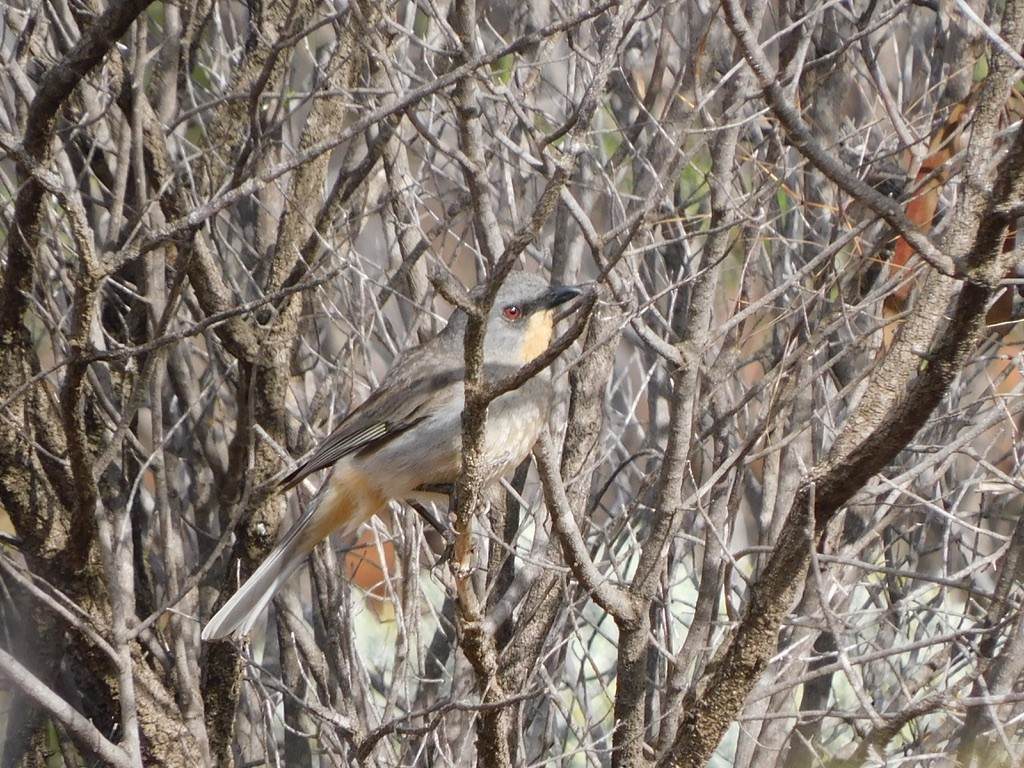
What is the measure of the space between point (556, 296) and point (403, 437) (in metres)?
0.88

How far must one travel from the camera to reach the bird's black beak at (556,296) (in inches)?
185

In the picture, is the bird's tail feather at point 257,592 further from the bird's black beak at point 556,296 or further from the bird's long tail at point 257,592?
the bird's black beak at point 556,296

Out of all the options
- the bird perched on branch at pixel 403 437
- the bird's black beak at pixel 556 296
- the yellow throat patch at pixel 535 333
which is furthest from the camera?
the yellow throat patch at pixel 535 333

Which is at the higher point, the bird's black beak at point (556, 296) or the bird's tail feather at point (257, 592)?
the bird's black beak at point (556, 296)

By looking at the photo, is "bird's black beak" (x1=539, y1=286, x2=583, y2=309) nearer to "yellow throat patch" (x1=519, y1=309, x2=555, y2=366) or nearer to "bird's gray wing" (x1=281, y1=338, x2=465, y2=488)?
"yellow throat patch" (x1=519, y1=309, x2=555, y2=366)

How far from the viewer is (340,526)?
507 cm

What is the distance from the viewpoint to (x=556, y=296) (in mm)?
4785

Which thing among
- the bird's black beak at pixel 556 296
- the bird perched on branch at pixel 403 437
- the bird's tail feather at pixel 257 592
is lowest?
the bird's tail feather at pixel 257 592

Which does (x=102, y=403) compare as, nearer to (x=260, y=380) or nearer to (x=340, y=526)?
(x=260, y=380)

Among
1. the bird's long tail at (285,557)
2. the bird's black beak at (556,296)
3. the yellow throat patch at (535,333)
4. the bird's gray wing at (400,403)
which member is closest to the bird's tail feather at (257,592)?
the bird's long tail at (285,557)

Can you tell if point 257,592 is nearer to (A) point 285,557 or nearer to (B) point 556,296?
(A) point 285,557

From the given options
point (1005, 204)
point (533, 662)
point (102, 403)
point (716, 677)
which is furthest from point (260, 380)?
point (1005, 204)

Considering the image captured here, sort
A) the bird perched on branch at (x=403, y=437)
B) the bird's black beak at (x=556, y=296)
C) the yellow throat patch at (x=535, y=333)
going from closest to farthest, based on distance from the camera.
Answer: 1. the bird's black beak at (x=556, y=296)
2. the bird perched on branch at (x=403, y=437)
3. the yellow throat patch at (x=535, y=333)

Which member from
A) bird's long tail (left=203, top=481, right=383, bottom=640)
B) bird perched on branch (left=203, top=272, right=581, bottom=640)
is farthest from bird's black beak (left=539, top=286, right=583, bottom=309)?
bird's long tail (left=203, top=481, right=383, bottom=640)
